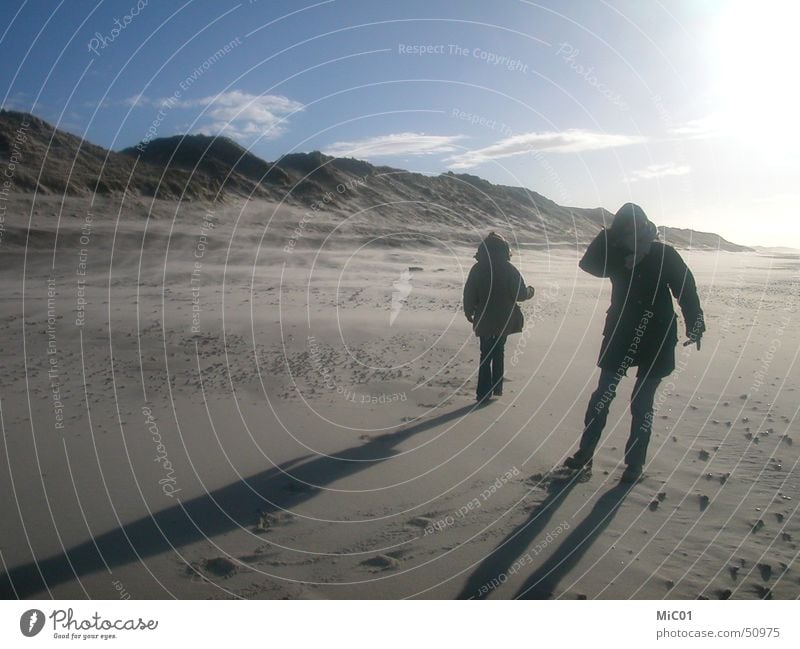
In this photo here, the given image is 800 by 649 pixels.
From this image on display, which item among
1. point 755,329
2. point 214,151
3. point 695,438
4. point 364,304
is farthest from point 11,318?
point 214,151

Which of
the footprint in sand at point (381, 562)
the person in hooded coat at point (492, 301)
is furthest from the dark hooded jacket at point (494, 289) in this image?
the footprint in sand at point (381, 562)

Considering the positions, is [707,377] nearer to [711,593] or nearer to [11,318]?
[711,593]

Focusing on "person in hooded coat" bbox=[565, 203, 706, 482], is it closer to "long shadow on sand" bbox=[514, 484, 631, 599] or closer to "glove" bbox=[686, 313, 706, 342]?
"glove" bbox=[686, 313, 706, 342]

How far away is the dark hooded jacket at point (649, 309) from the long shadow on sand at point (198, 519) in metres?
2.04

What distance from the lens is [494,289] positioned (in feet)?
23.2

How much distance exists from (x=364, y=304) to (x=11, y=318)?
6233 millimetres

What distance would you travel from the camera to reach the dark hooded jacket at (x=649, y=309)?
4.85 meters

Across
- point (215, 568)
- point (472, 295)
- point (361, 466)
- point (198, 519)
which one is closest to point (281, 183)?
point (472, 295)

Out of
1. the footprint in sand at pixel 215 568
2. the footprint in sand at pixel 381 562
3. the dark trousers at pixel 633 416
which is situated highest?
the dark trousers at pixel 633 416

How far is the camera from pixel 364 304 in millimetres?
13477

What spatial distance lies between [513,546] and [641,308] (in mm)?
2033

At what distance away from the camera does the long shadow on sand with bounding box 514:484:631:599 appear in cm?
357

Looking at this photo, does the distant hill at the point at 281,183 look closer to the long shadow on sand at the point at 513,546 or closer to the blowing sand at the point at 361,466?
the blowing sand at the point at 361,466

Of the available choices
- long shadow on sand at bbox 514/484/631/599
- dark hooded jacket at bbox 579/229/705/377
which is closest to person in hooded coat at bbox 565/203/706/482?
dark hooded jacket at bbox 579/229/705/377
